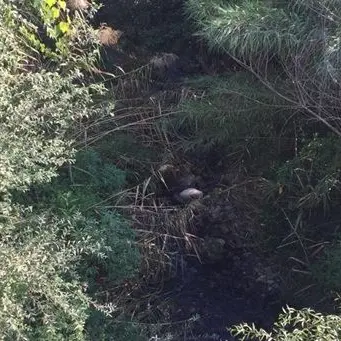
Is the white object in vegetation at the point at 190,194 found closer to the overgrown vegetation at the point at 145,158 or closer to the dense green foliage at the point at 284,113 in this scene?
the overgrown vegetation at the point at 145,158

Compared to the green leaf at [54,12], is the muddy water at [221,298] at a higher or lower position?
lower

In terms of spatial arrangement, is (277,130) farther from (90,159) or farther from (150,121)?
(90,159)

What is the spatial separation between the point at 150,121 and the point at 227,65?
0.71m

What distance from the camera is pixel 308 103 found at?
423 cm

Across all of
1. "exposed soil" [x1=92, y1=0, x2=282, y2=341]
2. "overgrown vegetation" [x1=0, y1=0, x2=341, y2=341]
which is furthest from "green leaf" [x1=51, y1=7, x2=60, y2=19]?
"exposed soil" [x1=92, y1=0, x2=282, y2=341]

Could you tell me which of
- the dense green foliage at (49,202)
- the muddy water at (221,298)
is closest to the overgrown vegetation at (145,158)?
the dense green foliage at (49,202)

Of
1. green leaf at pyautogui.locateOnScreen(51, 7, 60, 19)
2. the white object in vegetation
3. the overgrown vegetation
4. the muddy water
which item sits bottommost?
the muddy water

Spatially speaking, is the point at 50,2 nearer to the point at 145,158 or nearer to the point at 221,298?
the point at 145,158

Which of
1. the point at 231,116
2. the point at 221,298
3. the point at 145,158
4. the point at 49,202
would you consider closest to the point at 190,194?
the point at 145,158

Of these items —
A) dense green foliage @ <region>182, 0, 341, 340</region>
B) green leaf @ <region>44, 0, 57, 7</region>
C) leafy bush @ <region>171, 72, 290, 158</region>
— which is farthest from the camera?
leafy bush @ <region>171, 72, 290, 158</region>

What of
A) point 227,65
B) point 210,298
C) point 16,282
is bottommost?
point 210,298

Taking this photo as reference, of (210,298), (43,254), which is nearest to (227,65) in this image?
(210,298)

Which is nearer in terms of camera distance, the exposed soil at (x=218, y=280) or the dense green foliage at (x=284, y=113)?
the dense green foliage at (x=284, y=113)

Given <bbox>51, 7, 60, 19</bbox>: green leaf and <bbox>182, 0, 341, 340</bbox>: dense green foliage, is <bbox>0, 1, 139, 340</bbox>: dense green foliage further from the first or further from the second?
<bbox>182, 0, 341, 340</bbox>: dense green foliage
